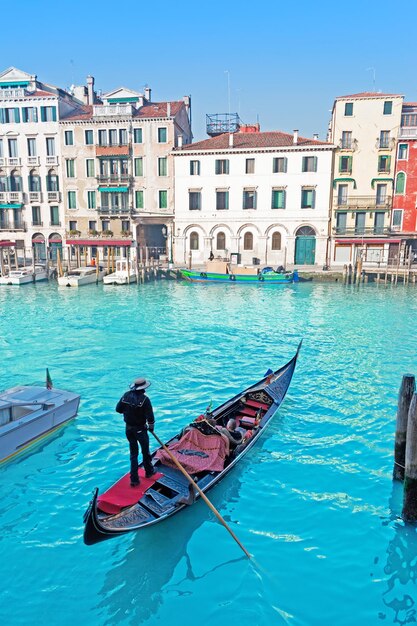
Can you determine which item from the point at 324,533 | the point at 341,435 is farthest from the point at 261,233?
the point at 324,533

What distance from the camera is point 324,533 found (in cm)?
660

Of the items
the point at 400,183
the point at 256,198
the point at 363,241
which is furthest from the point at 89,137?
the point at 400,183

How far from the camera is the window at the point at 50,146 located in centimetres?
3797

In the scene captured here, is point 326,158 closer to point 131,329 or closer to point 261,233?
point 261,233

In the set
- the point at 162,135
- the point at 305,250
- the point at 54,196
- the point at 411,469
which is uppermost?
the point at 162,135

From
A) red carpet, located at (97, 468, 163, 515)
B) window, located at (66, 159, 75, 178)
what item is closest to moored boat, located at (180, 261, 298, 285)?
window, located at (66, 159, 75, 178)

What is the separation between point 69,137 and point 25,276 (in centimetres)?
1325

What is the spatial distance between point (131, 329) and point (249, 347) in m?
5.31

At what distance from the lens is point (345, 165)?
34406 millimetres

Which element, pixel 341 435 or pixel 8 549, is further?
pixel 341 435

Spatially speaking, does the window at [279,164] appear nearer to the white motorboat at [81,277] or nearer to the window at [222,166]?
the window at [222,166]

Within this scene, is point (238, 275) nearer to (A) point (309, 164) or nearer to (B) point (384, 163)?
(A) point (309, 164)

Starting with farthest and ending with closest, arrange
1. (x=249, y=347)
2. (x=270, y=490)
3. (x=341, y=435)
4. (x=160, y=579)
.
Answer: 1. (x=249, y=347)
2. (x=341, y=435)
3. (x=270, y=490)
4. (x=160, y=579)

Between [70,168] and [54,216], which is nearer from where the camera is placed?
[70,168]
